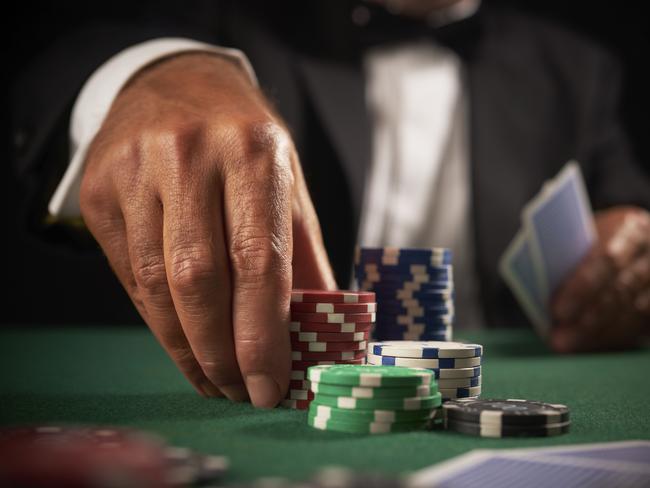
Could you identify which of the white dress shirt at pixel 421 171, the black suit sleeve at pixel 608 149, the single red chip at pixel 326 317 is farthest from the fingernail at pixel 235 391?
→ the black suit sleeve at pixel 608 149

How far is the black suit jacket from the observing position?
442 centimetres

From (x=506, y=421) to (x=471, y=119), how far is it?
350 centimetres

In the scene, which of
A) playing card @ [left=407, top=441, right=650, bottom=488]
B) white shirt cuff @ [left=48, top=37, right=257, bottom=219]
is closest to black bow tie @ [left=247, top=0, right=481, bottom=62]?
white shirt cuff @ [left=48, top=37, right=257, bottom=219]

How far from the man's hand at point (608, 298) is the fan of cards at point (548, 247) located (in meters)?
0.07

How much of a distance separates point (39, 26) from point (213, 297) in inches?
94.5

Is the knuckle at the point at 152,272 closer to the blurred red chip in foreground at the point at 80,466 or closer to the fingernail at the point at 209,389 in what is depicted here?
the fingernail at the point at 209,389

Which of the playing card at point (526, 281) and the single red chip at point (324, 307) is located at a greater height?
the playing card at point (526, 281)

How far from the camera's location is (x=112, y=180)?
201cm

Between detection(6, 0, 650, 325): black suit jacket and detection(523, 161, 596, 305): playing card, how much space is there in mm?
880

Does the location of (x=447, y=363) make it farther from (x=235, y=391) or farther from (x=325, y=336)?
(x=235, y=391)

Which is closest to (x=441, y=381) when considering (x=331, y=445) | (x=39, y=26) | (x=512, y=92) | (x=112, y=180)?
(x=331, y=445)

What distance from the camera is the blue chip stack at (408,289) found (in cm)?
265

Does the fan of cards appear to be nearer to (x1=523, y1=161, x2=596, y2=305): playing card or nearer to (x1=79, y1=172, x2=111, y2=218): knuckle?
(x1=523, y1=161, x2=596, y2=305): playing card

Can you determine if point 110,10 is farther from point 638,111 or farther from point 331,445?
point 638,111
